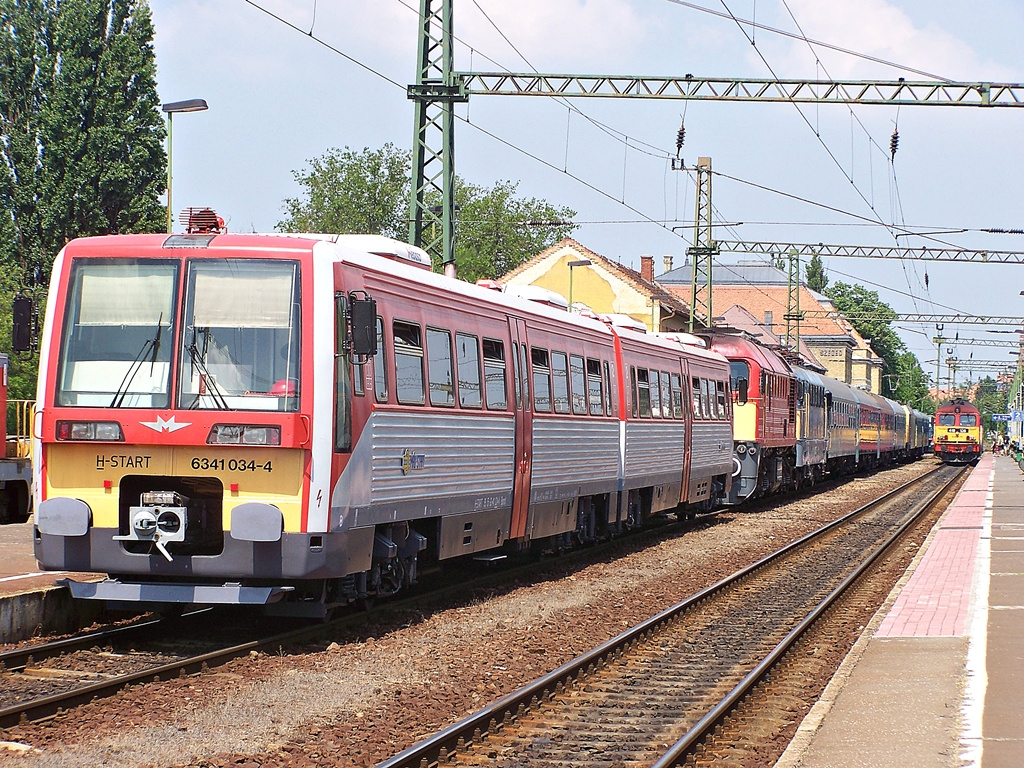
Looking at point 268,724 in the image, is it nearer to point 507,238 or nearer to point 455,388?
point 455,388

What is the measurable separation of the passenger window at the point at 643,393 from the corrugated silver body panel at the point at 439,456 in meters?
5.71

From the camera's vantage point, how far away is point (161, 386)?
1020 cm

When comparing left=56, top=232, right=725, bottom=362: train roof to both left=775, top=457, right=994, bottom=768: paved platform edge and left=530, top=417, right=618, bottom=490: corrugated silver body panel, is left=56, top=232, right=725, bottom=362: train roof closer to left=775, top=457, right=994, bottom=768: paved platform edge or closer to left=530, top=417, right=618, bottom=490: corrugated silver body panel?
left=530, top=417, right=618, bottom=490: corrugated silver body panel

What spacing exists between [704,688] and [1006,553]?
34.4 feet

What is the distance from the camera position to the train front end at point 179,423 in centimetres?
1004

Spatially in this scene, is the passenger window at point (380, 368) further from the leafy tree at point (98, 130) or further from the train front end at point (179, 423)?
the leafy tree at point (98, 130)

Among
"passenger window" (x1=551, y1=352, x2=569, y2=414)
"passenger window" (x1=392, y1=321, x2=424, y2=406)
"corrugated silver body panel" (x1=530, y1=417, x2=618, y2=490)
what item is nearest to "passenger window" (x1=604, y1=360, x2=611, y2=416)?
"corrugated silver body panel" (x1=530, y1=417, x2=618, y2=490)

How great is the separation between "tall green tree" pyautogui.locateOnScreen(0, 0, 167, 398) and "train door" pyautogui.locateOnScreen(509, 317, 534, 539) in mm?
37662

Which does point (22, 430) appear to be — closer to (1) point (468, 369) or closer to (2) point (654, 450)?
(2) point (654, 450)

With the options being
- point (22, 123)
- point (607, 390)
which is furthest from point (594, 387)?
point (22, 123)

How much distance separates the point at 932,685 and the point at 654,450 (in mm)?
11539

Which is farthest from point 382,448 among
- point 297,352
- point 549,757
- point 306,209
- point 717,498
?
point 306,209

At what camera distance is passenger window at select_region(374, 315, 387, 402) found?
11.2 m

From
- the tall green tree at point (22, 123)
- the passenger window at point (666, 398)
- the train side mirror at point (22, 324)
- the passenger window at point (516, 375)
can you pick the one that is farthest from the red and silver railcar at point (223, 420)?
the tall green tree at point (22, 123)
